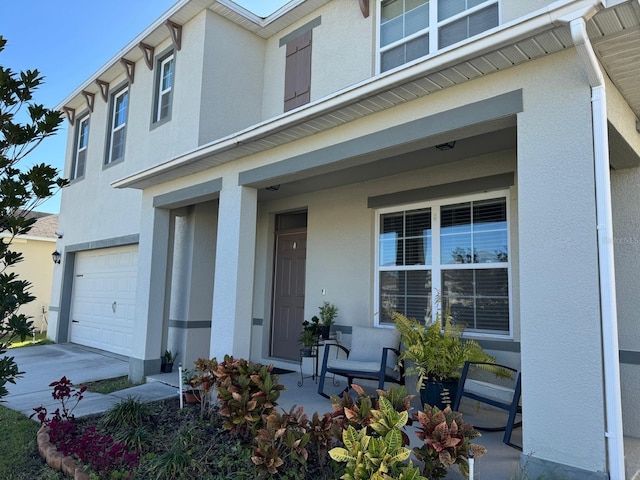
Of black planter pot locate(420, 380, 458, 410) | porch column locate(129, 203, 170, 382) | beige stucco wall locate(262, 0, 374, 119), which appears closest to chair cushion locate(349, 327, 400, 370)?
black planter pot locate(420, 380, 458, 410)

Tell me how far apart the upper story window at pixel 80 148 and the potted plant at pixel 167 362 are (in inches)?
259

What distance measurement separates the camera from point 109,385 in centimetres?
680

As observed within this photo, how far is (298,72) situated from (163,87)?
3012 mm

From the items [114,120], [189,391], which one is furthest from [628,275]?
[114,120]

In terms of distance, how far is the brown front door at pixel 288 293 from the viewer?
754 centimetres

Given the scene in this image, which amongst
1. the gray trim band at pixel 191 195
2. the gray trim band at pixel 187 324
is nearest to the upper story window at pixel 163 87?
the gray trim band at pixel 191 195

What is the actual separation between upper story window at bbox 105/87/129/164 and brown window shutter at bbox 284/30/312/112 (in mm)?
4213

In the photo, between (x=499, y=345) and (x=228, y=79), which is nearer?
(x=499, y=345)

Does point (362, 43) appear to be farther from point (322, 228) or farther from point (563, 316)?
point (563, 316)

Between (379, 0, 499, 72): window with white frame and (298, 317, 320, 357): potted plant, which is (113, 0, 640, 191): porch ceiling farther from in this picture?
(298, 317, 320, 357): potted plant

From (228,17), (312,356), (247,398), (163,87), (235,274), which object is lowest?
(247,398)

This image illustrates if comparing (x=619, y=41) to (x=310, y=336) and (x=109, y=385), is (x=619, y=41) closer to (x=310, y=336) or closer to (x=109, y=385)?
(x=310, y=336)

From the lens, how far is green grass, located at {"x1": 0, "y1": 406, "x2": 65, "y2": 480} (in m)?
3.75

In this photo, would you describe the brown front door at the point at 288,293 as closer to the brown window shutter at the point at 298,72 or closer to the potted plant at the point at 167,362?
the potted plant at the point at 167,362
